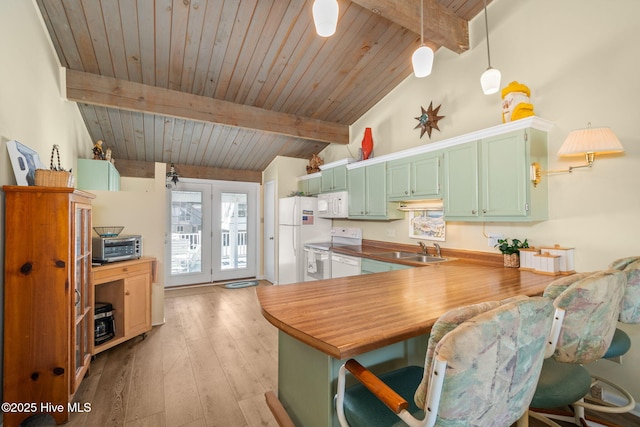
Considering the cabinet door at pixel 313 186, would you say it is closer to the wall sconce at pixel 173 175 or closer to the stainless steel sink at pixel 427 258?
the stainless steel sink at pixel 427 258

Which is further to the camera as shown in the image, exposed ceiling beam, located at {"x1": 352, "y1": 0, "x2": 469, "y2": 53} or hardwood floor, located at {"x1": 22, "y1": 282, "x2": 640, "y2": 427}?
exposed ceiling beam, located at {"x1": 352, "y1": 0, "x2": 469, "y2": 53}

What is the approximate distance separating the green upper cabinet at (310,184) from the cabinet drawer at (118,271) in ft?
9.56

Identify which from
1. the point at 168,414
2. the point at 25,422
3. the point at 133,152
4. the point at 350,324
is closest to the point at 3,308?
the point at 25,422

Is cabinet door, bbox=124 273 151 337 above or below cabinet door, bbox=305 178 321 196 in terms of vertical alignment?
below

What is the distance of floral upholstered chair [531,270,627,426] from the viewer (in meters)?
1.18

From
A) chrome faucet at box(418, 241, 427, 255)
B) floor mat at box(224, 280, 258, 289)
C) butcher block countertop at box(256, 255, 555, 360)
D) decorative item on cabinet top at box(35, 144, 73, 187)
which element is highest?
decorative item on cabinet top at box(35, 144, 73, 187)

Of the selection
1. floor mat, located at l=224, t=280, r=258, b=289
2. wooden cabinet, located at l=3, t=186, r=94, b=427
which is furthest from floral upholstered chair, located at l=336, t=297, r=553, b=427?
floor mat, located at l=224, t=280, r=258, b=289

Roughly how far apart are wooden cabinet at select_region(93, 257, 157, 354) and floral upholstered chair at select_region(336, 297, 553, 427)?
2870 mm

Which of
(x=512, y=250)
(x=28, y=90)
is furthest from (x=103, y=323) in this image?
(x=512, y=250)

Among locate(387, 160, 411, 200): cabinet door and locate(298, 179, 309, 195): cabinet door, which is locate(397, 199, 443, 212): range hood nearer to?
locate(387, 160, 411, 200): cabinet door

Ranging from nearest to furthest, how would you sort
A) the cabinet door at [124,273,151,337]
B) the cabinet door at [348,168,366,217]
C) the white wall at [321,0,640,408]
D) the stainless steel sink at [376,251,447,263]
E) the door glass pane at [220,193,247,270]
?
the white wall at [321,0,640,408] < the cabinet door at [124,273,151,337] < the stainless steel sink at [376,251,447,263] < the cabinet door at [348,168,366,217] < the door glass pane at [220,193,247,270]

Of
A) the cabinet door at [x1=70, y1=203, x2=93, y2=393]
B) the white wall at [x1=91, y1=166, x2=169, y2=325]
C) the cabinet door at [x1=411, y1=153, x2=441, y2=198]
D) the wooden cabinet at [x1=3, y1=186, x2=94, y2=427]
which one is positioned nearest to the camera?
the wooden cabinet at [x1=3, y1=186, x2=94, y2=427]

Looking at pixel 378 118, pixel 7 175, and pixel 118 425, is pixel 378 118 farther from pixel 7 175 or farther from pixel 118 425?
pixel 118 425

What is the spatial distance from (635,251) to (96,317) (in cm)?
452
